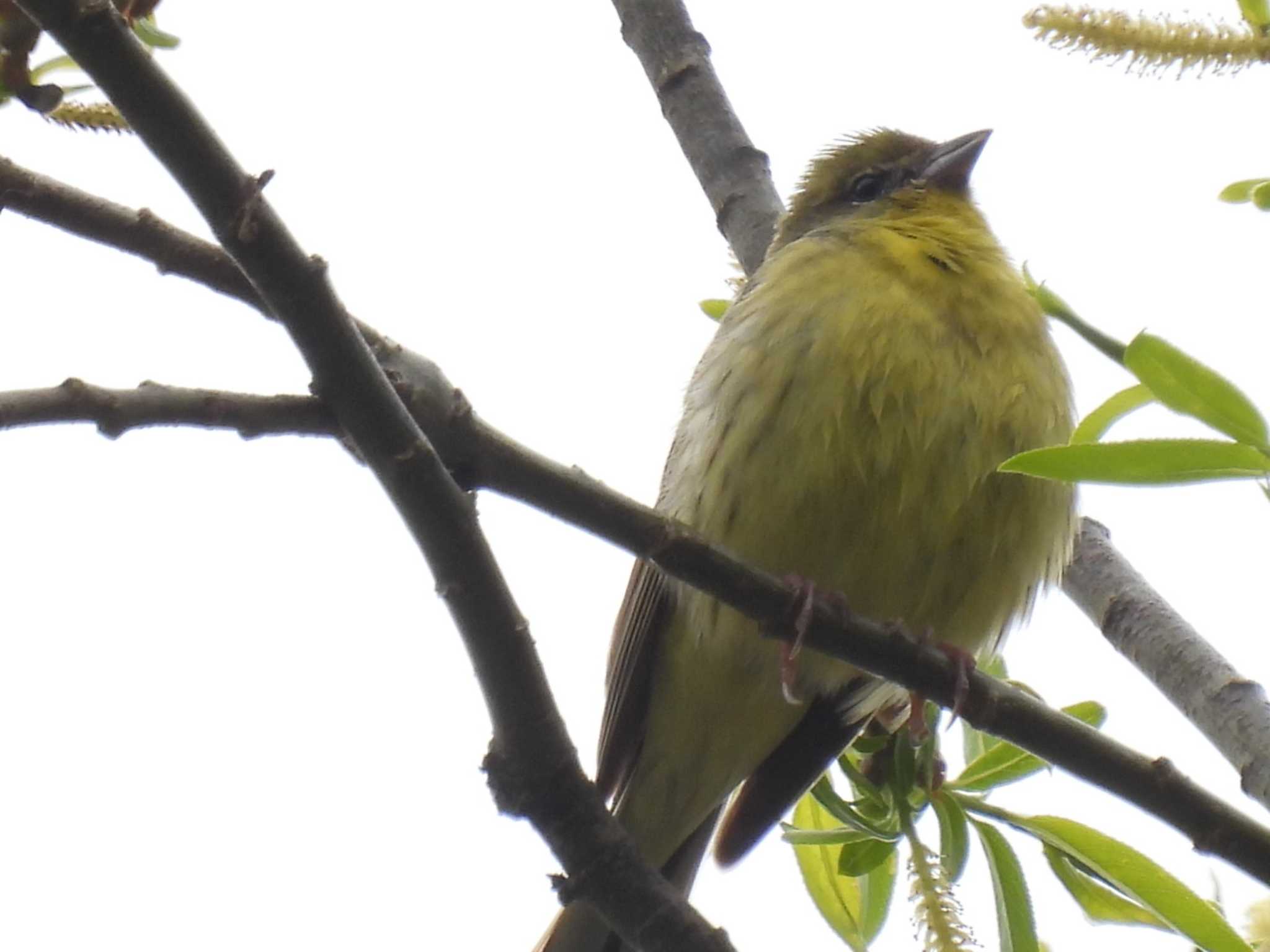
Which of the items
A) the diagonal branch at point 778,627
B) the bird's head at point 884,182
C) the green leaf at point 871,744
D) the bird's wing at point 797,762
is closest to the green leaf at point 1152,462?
the diagonal branch at point 778,627

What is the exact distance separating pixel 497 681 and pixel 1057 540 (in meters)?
1.91

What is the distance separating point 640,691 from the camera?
457 centimetres

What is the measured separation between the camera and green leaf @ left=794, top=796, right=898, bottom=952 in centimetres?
386

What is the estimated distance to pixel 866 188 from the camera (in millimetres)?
5473

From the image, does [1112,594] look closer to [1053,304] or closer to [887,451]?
[887,451]

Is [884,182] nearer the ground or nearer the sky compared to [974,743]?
nearer the sky

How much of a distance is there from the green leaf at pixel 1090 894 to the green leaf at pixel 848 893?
406 mm

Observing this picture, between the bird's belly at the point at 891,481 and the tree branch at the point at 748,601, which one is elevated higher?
the bird's belly at the point at 891,481

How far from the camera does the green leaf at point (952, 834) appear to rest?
11.6 ft

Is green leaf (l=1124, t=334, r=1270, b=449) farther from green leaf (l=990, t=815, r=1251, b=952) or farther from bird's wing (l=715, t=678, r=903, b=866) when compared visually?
bird's wing (l=715, t=678, r=903, b=866)

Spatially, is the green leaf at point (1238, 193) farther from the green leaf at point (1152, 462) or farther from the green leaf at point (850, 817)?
the green leaf at point (850, 817)

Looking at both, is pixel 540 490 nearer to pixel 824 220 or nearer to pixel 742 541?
pixel 742 541

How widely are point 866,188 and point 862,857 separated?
2.63m

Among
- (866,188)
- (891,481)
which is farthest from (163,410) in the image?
(866,188)
